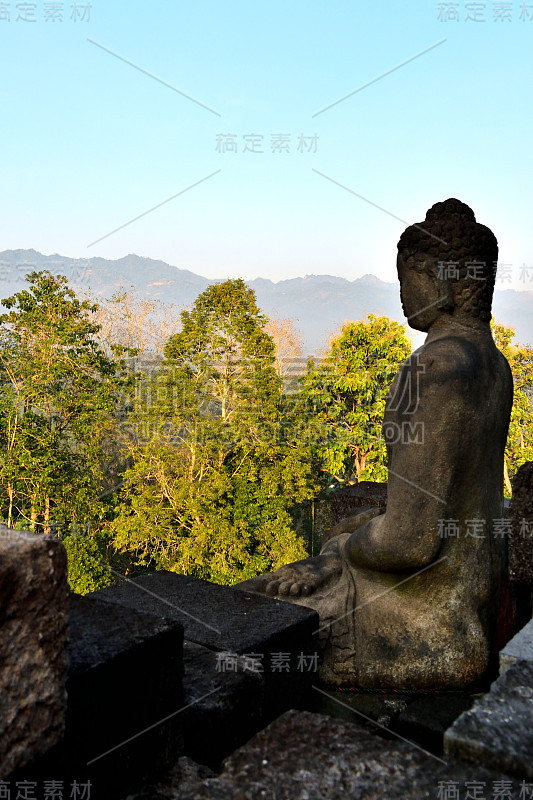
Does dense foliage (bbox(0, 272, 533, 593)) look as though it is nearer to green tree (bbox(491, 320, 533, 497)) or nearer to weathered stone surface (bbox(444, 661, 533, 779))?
green tree (bbox(491, 320, 533, 497))

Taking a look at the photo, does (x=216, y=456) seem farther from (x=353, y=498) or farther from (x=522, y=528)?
(x=522, y=528)

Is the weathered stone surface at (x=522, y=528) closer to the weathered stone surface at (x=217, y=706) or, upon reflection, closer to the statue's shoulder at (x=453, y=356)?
the statue's shoulder at (x=453, y=356)

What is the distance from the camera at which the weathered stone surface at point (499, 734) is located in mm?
1293

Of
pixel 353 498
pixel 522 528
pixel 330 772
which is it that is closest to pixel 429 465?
pixel 522 528

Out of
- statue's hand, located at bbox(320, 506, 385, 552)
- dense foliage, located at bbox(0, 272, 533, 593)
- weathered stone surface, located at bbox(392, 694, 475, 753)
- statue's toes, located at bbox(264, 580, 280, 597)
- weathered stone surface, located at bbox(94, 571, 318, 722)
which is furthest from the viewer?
dense foliage, located at bbox(0, 272, 533, 593)

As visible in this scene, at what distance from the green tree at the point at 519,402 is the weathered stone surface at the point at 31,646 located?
1845 cm

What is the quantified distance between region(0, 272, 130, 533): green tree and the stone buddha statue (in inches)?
511

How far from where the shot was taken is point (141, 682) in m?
1.62

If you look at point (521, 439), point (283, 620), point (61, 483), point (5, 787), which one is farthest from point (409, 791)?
point (521, 439)

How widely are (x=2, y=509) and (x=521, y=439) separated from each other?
590 inches

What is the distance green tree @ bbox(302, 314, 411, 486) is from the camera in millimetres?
17266

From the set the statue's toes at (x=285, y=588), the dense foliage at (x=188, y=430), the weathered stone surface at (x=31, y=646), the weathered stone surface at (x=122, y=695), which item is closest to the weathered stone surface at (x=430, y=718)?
the statue's toes at (x=285, y=588)

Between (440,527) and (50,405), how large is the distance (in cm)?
1436

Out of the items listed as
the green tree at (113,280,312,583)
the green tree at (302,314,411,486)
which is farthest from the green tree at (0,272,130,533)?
the green tree at (302,314,411,486)
